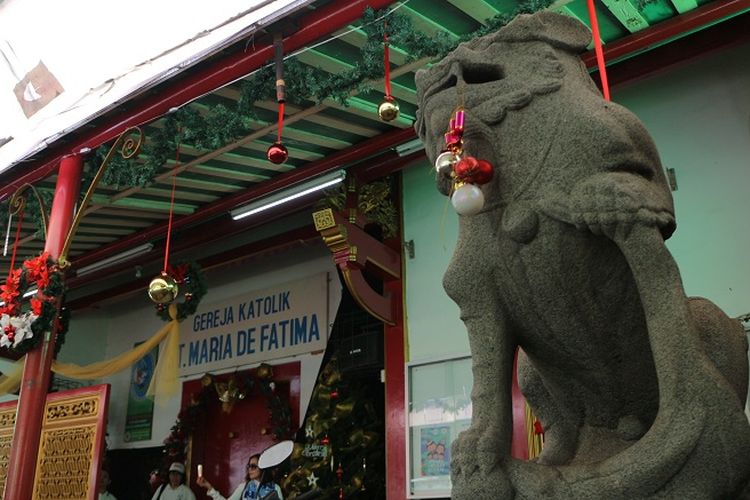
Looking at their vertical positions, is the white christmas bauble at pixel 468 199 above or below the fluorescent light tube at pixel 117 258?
below

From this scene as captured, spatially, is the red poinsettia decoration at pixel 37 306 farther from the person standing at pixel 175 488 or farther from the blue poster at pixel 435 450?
the person standing at pixel 175 488

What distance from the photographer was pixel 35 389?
4195mm

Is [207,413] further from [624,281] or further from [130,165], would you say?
[624,281]

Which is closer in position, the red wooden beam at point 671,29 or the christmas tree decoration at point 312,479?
the red wooden beam at point 671,29

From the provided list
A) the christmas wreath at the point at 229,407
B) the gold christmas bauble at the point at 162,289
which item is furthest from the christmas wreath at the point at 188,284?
the christmas wreath at the point at 229,407

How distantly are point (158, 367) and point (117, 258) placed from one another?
2054 millimetres

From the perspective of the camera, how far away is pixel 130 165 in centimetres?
464

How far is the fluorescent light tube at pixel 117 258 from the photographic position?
6.85m

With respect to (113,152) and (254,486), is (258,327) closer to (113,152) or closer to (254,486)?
(254,486)

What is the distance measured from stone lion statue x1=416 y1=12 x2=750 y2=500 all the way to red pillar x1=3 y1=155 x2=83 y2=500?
11.2 feet

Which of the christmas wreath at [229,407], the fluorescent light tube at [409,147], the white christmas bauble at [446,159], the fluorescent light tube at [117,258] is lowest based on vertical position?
the white christmas bauble at [446,159]

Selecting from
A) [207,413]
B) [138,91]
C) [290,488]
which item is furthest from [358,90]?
[207,413]

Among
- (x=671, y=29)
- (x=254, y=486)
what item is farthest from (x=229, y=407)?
(x=671, y=29)

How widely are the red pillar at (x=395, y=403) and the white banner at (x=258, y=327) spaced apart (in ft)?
3.57
